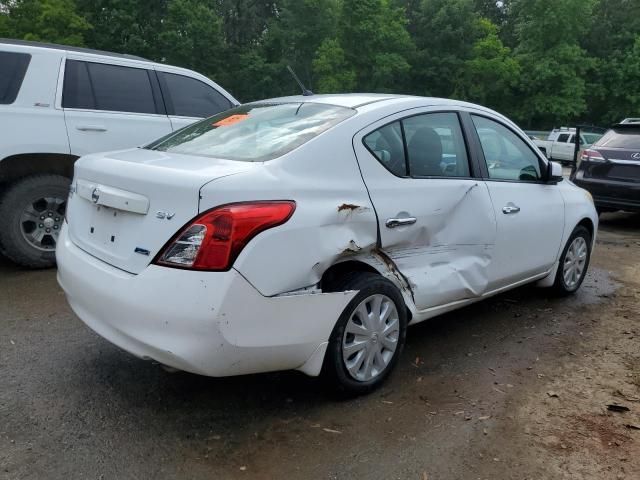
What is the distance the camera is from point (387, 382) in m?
3.28

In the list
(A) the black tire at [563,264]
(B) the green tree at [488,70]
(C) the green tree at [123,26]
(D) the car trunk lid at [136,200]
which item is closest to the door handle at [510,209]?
(A) the black tire at [563,264]


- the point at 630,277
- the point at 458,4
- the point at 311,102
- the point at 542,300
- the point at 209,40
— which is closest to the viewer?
the point at 311,102

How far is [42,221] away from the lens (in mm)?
5016

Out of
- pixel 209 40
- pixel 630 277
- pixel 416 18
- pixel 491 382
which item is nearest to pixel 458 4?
pixel 416 18

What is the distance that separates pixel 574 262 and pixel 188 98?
4045 millimetres

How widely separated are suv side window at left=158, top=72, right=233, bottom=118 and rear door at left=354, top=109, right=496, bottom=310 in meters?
3.14

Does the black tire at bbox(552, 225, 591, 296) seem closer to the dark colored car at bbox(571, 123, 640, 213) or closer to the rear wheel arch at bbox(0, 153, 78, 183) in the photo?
the dark colored car at bbox(571, 123, 640, 213)

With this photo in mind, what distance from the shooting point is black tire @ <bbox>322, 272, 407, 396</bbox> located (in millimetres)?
2842

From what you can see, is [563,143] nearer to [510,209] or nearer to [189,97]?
[189,97]

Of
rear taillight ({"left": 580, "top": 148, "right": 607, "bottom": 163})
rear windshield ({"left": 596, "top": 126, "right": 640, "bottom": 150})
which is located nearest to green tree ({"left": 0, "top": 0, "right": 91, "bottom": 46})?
rear taillight ({"left": 580, "top": 148, "right": 607, "bottom": 163})

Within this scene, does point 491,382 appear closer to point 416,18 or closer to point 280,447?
point 280,447

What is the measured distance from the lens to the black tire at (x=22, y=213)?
4.84 m

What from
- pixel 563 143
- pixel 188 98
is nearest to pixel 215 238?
pixel 188 98

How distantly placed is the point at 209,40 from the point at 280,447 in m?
33.8
